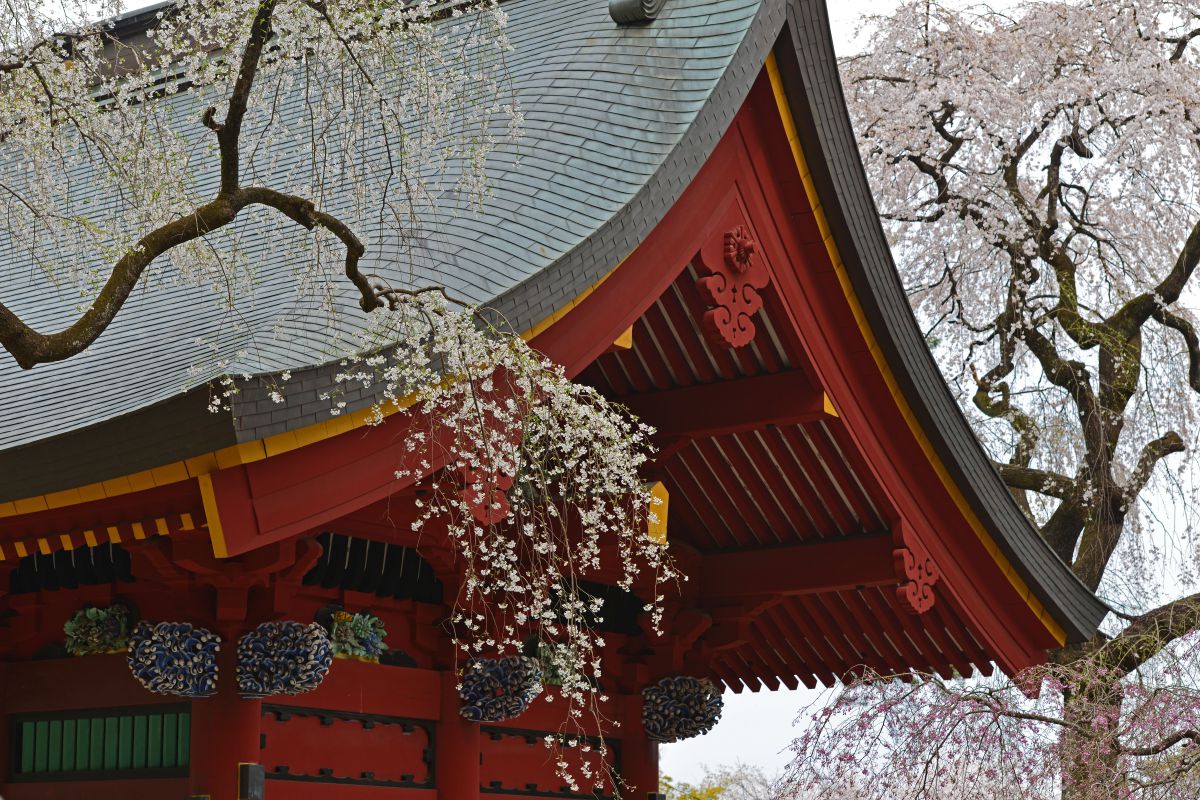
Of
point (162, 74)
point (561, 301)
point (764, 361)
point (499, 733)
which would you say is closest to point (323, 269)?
point (561, 301)

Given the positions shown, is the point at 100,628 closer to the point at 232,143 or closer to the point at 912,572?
the point at 232,143

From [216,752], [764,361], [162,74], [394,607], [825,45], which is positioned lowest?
[216,752]

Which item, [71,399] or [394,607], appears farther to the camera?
[394,607]

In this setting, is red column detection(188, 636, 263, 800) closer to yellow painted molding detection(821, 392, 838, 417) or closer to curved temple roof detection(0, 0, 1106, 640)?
curved temple roof detection(0, 0, 1106, 640)

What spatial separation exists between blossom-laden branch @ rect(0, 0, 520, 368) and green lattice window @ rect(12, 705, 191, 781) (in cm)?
141

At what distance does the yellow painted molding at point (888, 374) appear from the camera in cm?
548

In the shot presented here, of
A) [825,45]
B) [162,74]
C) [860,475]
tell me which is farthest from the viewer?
[162,74]

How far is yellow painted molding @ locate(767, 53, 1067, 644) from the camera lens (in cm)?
548

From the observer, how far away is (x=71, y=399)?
4.28m

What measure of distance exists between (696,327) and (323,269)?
1852 mm

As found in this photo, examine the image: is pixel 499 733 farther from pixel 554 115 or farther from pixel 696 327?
pixel 554 115

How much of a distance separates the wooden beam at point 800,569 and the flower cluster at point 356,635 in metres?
1.79

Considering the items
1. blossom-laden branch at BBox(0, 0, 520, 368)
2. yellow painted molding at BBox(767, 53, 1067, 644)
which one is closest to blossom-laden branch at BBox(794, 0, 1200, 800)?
yellow painted molding at BBox(767, 53, 1067, 644)

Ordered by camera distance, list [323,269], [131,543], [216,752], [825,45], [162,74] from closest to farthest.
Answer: [131,543] → [323,269] → [216,752] → [825,45] → [162,74]
